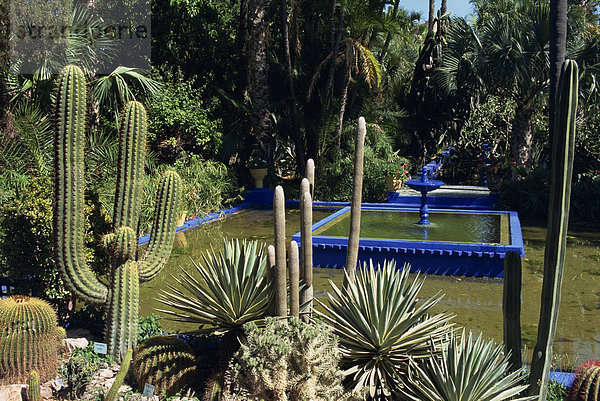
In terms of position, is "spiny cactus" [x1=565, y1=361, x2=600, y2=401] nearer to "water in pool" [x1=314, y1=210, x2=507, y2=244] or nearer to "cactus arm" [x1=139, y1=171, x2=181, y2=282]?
"cactus arm" [x1=139, y1=171, x2=181, y2=282]

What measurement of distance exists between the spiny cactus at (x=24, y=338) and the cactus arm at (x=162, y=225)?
34.3 inches

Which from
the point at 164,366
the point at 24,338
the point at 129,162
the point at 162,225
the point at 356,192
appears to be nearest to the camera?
the point at 356,192

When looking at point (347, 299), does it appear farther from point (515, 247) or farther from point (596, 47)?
point (596, 47)

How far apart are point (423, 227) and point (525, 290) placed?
10.8 ft

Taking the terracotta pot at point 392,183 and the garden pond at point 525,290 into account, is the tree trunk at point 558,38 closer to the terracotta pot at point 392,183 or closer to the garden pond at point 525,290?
the garden pond at point 525,290

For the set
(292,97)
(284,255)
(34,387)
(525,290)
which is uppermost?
(292,97)

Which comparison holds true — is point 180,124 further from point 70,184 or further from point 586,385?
point 586,385

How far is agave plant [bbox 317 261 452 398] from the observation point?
3863 millimetres

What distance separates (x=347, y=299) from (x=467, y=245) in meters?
4.85

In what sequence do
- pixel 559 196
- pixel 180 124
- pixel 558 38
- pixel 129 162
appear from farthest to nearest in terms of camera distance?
pixel 180 124 → pixel 558 38 → pixel 129 162 → pixel 559 196

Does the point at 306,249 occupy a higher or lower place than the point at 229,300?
higher

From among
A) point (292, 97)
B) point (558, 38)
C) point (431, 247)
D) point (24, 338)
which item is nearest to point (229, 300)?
point (24, 338)

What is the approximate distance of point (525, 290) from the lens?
24.8ft

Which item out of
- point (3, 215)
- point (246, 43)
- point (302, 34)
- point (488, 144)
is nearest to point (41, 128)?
point (3, 215)
